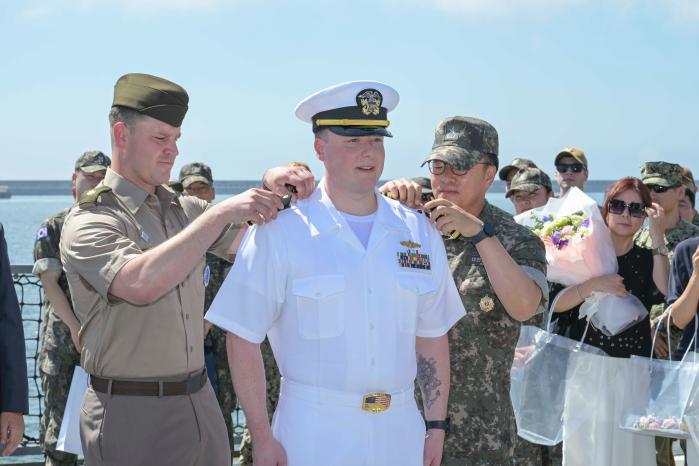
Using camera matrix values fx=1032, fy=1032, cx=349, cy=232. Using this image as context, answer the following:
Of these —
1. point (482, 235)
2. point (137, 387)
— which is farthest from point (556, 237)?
point (137, 387)

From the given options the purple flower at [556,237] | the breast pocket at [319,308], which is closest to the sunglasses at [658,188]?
the purple flower at [556,237]

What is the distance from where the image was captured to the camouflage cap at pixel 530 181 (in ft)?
30.2

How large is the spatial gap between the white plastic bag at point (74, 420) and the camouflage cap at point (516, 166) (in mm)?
5784

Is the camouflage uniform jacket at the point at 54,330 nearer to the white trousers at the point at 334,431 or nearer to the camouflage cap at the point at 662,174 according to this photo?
the white trousers at the point at 334,431

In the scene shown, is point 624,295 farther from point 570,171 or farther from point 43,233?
point 43,233

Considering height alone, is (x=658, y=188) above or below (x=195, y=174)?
below

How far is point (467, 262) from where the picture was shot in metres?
5.07

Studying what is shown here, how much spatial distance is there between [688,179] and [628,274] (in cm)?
256

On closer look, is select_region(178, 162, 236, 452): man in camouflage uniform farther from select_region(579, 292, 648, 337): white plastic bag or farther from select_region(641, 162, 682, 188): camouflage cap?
select_region(641, 162, 682, 188): camouflage cap

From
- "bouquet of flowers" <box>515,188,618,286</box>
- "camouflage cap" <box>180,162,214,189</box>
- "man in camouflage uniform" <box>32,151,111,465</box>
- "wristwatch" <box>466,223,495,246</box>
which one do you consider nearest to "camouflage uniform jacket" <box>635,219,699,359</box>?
"bouquet of flowers" <box>515,188,618,286</box>

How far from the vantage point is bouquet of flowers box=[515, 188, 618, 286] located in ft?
22.7

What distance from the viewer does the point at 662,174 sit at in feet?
27.8

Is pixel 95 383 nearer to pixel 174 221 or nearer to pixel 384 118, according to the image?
pixel 174 221

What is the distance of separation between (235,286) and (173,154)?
3.31ft
